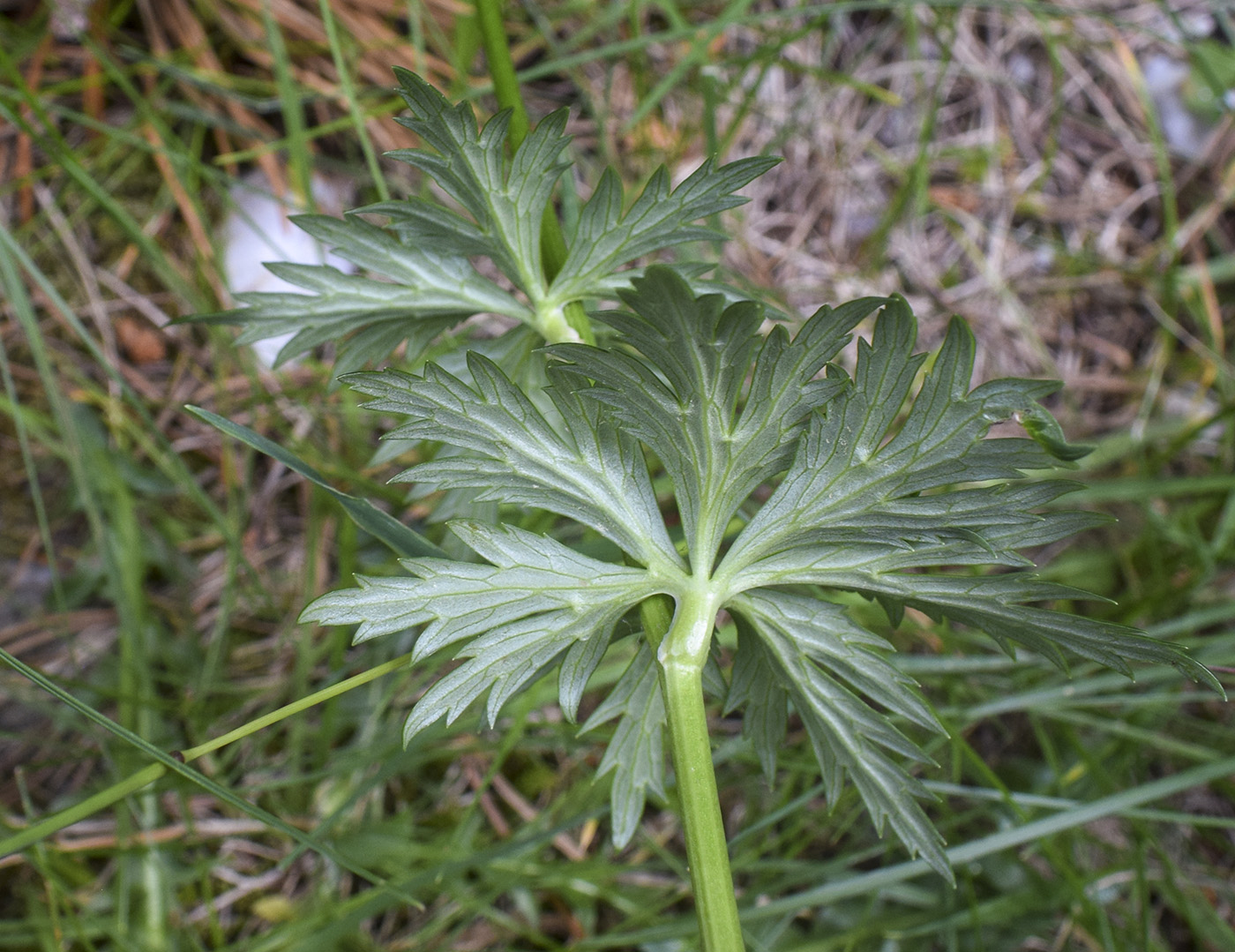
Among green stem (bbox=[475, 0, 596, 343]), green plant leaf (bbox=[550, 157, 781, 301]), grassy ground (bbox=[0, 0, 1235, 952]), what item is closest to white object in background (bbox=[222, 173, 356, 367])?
grassy ground (bbox=[0, 0, 1235, 952])

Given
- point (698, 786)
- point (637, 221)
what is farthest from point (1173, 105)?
point (698, 786)

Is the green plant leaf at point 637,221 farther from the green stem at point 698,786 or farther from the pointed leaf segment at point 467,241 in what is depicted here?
the green stem at point 698,786

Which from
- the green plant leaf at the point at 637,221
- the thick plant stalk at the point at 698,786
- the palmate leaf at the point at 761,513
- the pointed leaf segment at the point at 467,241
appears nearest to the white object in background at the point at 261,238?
the pointed leaf segment at the point at 467,241

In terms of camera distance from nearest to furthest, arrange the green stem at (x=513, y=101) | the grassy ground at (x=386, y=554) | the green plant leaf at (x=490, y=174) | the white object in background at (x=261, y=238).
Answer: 1. the green plant leaf at (x=490, y=174)
2. the green stem at (x=513, y=101)
3. the grassy ground at (x=386, y=554)
4. the white object in background at (x=261, y=238)

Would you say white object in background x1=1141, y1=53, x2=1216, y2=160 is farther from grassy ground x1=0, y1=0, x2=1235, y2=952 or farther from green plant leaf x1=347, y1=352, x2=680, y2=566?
green plant leaf x1=347, y1=352, x2=680, y2=566

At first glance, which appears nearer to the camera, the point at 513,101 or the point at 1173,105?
the point at 513,101

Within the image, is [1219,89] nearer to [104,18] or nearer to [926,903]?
[926,903]

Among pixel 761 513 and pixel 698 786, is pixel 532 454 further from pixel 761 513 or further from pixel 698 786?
pixel 698 786
